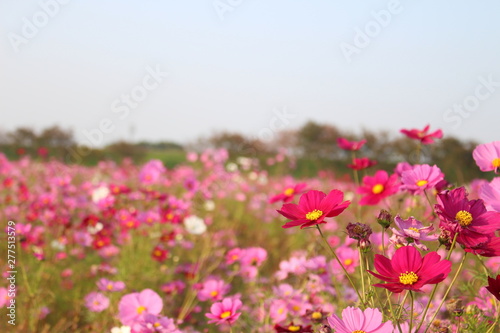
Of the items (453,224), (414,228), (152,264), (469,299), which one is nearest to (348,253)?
(469,299)

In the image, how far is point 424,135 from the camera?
1.80 m

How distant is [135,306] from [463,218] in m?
1.07

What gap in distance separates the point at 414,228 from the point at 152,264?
2.08 metres

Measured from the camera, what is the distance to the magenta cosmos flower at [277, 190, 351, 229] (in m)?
1.00

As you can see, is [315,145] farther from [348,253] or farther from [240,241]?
[348,253]

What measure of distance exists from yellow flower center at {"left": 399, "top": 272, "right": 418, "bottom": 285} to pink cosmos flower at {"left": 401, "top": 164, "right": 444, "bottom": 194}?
41 cm

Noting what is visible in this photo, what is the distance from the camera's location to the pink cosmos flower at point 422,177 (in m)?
1.26

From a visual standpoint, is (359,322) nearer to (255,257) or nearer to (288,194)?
(288,194)

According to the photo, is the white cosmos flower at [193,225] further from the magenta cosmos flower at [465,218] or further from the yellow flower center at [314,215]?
the magenta cosmos flower at [465,218]

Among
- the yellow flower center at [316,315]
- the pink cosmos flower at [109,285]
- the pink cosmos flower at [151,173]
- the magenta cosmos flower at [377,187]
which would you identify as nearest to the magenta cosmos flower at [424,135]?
the magenta cosmos flower at [377,187]

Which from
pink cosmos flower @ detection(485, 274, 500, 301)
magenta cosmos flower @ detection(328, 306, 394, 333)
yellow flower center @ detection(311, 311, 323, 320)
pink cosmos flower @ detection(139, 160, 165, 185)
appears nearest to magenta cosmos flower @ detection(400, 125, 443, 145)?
yellow flower center @ detection(311, 311, 323, 320)

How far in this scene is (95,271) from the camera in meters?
2.92

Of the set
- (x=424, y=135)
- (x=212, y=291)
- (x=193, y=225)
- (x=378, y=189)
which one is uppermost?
(x=424, y=135)

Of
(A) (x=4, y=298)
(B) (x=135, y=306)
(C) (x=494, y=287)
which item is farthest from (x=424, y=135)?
(A) (x=4, y=298)
